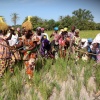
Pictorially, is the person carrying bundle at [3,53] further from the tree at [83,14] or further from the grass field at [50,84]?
the tree at [83,14]

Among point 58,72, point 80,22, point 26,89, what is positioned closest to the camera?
point 26,89

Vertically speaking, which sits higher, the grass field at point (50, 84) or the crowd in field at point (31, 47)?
the crowd in field at point (31, 47)

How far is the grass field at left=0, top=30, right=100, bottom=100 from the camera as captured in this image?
3.67 meters

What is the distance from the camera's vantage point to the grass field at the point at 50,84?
3.67 meters

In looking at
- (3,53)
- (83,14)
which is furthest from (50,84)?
(83,14)

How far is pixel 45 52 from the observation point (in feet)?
21.4

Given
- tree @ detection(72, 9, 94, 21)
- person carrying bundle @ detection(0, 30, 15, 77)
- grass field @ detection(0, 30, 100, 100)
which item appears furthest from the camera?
tree @ detection(72, 9, 94, 21)

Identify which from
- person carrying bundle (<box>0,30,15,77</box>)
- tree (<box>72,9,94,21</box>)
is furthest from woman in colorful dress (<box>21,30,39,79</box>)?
tree (<box>72,9,94,21</box>)

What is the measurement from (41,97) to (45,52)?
2.78m

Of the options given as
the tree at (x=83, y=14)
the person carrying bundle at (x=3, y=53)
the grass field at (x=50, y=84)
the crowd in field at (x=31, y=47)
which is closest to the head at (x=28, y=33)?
the crowd in field at (x=31, y=47)

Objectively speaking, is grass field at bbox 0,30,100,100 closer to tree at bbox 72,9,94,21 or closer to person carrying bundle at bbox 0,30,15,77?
person carrying bundle at bbox 0,30,15,77

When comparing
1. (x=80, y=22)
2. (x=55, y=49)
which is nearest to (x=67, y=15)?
(x=80, y=22)

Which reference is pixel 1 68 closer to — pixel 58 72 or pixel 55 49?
pixel 58 72

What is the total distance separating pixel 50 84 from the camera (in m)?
4.13
